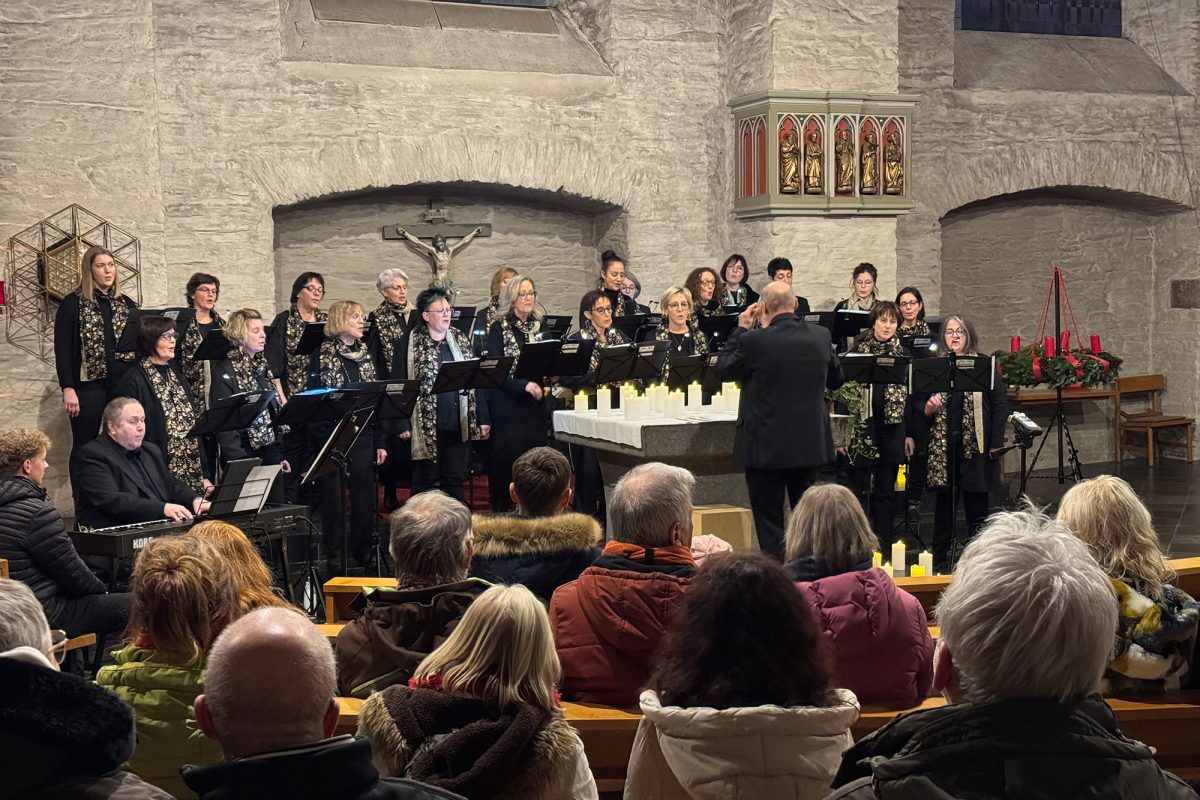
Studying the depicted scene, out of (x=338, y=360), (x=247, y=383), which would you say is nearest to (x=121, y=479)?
(x=247, y=383)

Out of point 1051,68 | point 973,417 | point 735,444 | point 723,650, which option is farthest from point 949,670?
point 1051,68

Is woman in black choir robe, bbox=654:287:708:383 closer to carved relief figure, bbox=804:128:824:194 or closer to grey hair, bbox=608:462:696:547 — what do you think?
carved relief figure, bbox=804:128:824:194

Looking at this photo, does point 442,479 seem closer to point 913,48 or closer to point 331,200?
point 331,200

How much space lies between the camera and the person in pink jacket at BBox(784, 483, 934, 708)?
3824 mm

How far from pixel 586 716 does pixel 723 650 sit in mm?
905

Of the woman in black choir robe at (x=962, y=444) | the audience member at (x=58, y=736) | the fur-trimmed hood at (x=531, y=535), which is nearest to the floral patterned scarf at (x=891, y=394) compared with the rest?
the woman in black choir robe at (x=962, y=444)

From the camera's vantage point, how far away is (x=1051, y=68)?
14.1 meters

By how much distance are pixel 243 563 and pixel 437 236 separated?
8.52 meters

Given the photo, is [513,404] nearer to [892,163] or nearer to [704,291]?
[704,291]

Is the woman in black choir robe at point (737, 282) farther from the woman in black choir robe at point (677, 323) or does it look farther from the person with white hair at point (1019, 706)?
the person with white hair at point (1019, 706)

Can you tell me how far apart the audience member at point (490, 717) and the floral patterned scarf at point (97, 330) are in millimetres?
6670

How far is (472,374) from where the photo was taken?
8.09 metres

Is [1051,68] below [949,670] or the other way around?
the other way around

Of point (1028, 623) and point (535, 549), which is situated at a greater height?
point (1028, 623)
